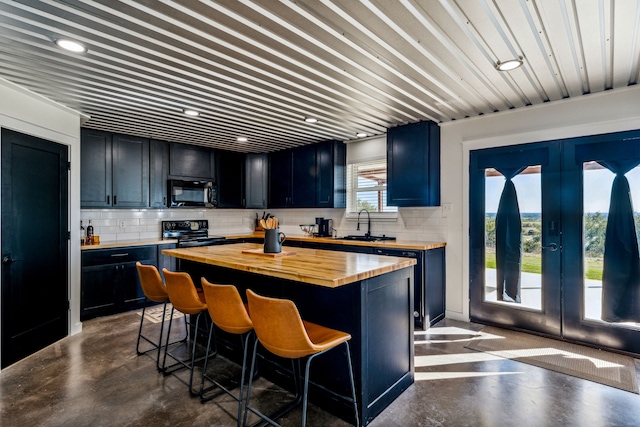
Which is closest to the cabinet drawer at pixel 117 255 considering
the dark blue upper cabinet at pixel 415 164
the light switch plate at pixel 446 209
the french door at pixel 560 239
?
the dark blue upper cabinet at pixel 415 164

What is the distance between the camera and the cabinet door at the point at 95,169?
4121 millimetres

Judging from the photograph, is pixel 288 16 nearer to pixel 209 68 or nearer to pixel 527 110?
A: pixel 209 68

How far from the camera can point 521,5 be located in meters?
1.81

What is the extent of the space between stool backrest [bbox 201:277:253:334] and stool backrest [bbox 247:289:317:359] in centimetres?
20

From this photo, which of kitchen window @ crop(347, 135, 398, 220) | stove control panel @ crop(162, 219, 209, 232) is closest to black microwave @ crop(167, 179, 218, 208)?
stove control panel @ crop(162, 219, 209, 232)

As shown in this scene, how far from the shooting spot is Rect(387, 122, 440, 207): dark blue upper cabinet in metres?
4.02

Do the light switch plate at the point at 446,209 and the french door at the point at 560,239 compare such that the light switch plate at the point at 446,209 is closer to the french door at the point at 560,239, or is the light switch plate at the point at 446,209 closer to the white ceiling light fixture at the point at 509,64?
the french door at the point at 560,239

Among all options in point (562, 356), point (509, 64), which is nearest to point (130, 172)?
point (509, 64)

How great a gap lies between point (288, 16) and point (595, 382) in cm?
330

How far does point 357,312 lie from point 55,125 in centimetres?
346

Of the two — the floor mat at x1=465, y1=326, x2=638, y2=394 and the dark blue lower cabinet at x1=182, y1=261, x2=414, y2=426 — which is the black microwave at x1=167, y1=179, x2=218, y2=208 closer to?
the dark blue lower cabinet at x1=182, y1=261, x2=414, y2=426

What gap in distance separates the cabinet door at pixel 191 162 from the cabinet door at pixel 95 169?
0.85 m

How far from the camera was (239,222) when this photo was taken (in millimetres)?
6227

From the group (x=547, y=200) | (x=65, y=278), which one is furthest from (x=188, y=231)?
(x=547, y=200)
